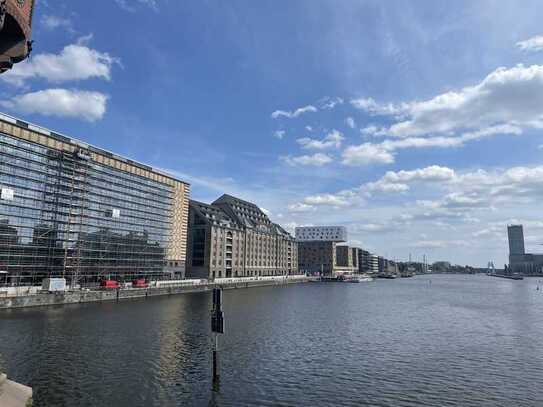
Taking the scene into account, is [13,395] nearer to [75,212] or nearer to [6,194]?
[6,194]

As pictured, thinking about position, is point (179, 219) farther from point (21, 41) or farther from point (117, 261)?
point (21, 41)

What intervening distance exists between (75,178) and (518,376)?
351ft

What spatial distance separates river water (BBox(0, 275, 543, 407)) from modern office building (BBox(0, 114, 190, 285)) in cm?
3273

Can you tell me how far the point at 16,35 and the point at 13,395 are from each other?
2148 cm

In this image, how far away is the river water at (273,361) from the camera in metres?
29.6

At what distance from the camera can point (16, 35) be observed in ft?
74.5

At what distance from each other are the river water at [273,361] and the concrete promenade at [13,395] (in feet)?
4.11

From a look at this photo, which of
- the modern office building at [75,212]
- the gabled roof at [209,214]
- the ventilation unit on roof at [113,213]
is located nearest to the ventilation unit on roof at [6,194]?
the modern office building at [75,212]

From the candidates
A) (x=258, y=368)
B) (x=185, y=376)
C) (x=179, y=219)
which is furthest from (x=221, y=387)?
(x=179, y=219)

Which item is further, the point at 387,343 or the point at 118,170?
the point at 118,170

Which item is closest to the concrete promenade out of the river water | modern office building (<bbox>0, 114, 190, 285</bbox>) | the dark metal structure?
the river water

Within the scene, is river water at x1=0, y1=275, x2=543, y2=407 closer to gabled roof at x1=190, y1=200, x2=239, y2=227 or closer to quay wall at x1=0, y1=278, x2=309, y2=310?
quay wall at x1=0, y1=278, x2=309, y2=310

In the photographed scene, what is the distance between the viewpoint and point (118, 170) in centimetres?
12762

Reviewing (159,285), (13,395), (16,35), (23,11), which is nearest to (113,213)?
(159,285)
